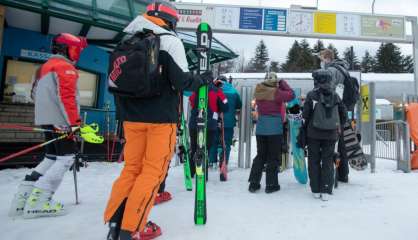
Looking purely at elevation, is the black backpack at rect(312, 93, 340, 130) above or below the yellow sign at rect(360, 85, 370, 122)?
below

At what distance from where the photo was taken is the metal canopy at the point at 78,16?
21.1 ft

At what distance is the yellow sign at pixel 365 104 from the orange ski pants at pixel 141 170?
5337 millimetres

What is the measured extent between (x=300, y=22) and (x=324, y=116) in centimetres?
653

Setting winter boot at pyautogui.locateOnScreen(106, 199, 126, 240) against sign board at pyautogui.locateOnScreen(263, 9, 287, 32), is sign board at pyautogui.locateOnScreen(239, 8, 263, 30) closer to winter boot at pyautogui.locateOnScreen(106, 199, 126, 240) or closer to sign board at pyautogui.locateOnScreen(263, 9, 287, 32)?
sign board at pyautogui.locateOnScreen(263, 9, 287, 32)

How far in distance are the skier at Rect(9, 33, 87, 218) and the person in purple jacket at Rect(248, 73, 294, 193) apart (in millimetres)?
2504

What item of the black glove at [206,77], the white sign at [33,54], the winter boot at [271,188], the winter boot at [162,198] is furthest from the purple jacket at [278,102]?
the white sign at [33,54]

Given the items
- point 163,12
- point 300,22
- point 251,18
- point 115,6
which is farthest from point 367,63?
point 163,12

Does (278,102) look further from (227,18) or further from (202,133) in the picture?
(227,18)

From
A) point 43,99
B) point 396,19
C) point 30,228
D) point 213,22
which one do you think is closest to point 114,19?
point 213,22

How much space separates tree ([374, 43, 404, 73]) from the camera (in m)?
55.8

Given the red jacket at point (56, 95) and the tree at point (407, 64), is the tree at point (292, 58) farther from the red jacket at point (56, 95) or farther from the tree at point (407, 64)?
the red jacket at point (56, 95)

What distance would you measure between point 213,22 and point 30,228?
8.12 meters

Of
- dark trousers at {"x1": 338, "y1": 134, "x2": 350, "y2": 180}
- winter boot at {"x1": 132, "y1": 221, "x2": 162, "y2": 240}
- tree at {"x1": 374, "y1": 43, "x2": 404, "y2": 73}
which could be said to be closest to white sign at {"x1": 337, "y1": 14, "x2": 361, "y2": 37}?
dark trousers at {"x1": 338, "y1": 134, "x2": 350, "y2": 180}

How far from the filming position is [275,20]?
1005cm
